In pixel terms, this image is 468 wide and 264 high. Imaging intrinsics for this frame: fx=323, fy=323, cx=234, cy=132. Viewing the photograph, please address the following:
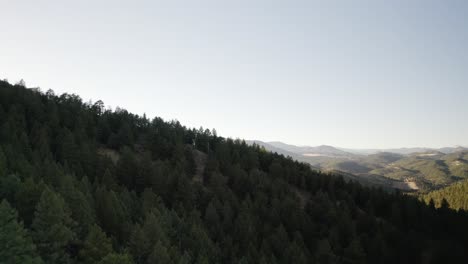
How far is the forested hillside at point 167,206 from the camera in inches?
1447

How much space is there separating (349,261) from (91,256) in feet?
184

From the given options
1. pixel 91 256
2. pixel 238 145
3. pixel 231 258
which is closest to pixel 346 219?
pixel 231 258

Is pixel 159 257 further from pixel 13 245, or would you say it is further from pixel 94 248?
pixel 13 245

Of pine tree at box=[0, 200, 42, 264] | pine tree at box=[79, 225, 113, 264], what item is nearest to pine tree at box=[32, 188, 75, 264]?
pine tree at box=[79, 225, 113, 264]

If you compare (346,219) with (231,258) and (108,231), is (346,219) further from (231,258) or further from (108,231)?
(108,231)

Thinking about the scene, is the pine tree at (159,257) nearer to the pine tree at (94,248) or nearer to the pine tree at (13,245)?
the pine tree at (94,248)

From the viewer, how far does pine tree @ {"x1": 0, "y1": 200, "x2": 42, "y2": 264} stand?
28.1 meters

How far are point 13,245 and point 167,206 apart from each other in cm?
5019

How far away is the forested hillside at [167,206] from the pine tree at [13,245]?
0.09 metres

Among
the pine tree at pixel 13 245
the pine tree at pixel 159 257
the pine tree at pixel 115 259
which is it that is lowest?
the pine tree at pixel 159 257

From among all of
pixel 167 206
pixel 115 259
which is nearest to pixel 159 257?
pixel 115 259

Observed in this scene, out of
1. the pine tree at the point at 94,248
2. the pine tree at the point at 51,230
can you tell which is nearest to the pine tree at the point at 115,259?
the pine tree at the point at 94,248

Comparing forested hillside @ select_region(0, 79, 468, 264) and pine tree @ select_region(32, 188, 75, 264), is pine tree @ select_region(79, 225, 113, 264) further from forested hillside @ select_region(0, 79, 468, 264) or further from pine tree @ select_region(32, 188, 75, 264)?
Result: pine tree @ select_region(32, 188, 75, 264)

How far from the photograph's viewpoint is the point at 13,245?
28438mm
